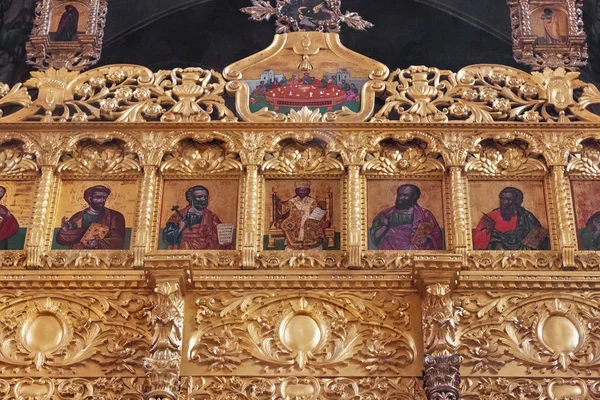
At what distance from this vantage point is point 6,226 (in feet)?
42.4

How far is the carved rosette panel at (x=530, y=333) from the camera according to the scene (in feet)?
38.6

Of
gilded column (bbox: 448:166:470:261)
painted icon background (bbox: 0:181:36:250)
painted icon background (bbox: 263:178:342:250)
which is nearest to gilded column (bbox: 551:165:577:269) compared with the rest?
gilded column (bbox: 448:166:470:261)

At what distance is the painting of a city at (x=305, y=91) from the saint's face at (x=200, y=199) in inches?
43.7

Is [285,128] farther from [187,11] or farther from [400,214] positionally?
[187,11]

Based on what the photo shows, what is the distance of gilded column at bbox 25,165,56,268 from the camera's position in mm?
12477

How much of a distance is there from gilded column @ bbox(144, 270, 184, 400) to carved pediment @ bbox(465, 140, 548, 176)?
3.27m

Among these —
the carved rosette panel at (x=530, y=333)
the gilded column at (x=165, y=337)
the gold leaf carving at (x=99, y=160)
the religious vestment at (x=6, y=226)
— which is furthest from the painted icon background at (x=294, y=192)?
the religious vestment at (x=6, y=226)

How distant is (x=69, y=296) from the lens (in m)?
12.3

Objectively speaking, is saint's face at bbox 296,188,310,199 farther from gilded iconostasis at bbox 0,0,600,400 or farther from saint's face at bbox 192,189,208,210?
saint's face at bbox 192,189,208,210

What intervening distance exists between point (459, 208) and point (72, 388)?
4116 mm

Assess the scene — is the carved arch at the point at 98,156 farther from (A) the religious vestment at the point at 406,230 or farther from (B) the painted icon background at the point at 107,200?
(A) the religious vestment at the point at 406,230

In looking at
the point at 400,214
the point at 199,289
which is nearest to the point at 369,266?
the point at 400,214

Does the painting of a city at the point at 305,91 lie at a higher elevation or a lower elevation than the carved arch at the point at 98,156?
higher

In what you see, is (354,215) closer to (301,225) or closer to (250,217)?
(301,225)
